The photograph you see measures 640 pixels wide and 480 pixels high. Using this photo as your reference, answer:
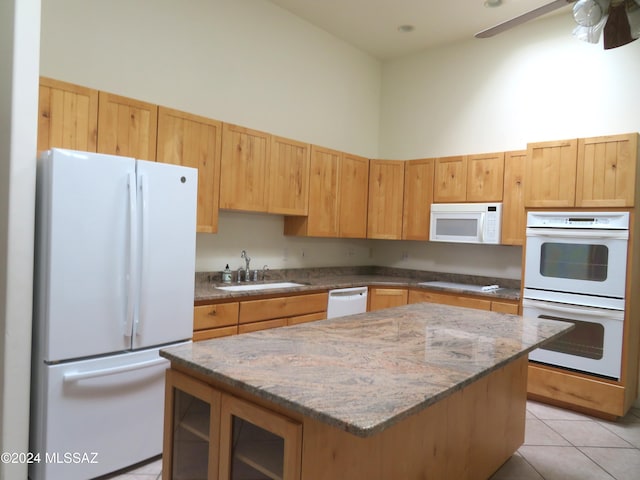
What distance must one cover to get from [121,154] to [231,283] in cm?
141

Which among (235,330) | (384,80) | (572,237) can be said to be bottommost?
(235,330)

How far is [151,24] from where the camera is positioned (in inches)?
127

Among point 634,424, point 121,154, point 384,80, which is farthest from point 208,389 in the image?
point 384,80

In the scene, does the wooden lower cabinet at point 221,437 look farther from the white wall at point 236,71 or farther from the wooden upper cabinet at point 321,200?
the wooden upper cabinet at point 321,200

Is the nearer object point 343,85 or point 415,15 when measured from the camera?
point 415,15

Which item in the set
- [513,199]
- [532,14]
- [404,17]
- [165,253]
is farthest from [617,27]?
[165,253]

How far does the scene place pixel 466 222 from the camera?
13.7 ft

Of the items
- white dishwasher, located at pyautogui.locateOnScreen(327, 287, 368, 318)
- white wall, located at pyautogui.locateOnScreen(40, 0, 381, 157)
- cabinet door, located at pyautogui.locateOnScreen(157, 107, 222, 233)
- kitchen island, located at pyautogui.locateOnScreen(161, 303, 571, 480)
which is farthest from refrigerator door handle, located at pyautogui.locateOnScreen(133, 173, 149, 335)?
white dishwasher, located at pyautogui.locateOnScreen(327, 287, 368, 318)

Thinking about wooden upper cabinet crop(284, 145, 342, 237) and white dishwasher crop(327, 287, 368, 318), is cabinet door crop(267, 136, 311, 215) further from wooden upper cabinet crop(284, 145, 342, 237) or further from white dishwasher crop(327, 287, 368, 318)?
white dishwasher crop(327, 287, 368, 318)

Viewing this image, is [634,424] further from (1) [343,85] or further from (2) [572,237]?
(1) [343,85]

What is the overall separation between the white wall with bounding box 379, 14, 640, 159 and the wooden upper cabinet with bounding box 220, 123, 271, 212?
215cm

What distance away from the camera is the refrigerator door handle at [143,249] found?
2354 mm

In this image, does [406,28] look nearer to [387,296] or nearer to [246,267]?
[387,296]

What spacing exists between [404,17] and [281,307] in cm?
311
